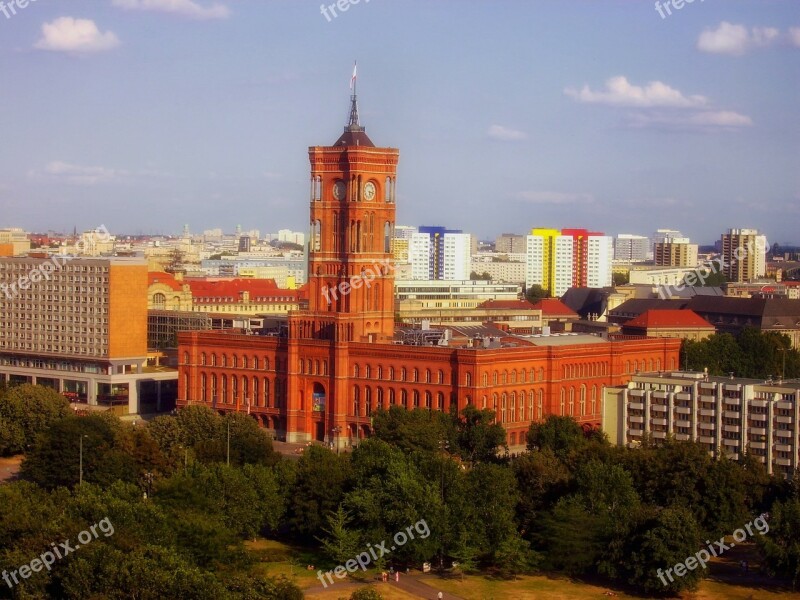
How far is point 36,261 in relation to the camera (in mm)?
126812

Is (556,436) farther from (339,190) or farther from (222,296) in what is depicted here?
(222,296)

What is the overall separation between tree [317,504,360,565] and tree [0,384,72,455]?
28.7 metres

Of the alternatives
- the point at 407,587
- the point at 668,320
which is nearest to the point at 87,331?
the point at 668,320

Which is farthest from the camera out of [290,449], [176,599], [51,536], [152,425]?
[290,449]

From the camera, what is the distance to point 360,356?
104625mm

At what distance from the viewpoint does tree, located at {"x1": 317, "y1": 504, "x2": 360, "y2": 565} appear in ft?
237

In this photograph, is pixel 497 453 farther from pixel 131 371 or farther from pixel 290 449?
pixel 131 371

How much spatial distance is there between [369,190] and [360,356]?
11689 millimetres

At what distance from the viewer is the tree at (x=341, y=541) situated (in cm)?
7238

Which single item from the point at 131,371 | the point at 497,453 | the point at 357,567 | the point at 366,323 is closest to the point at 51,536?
the point at 357,567

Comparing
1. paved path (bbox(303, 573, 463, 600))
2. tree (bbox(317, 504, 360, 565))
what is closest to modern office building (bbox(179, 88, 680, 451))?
tree (bbox(317, 504, 360, 565))

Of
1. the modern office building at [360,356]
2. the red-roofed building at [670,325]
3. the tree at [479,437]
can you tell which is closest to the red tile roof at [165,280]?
the red-roofed building at [670,325]

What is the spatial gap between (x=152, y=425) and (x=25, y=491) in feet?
68.4

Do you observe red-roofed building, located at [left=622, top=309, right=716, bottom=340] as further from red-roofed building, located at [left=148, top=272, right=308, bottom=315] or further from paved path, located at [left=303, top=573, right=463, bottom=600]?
paved path, located at [left=303, top=573, right=463, bottom=600]
